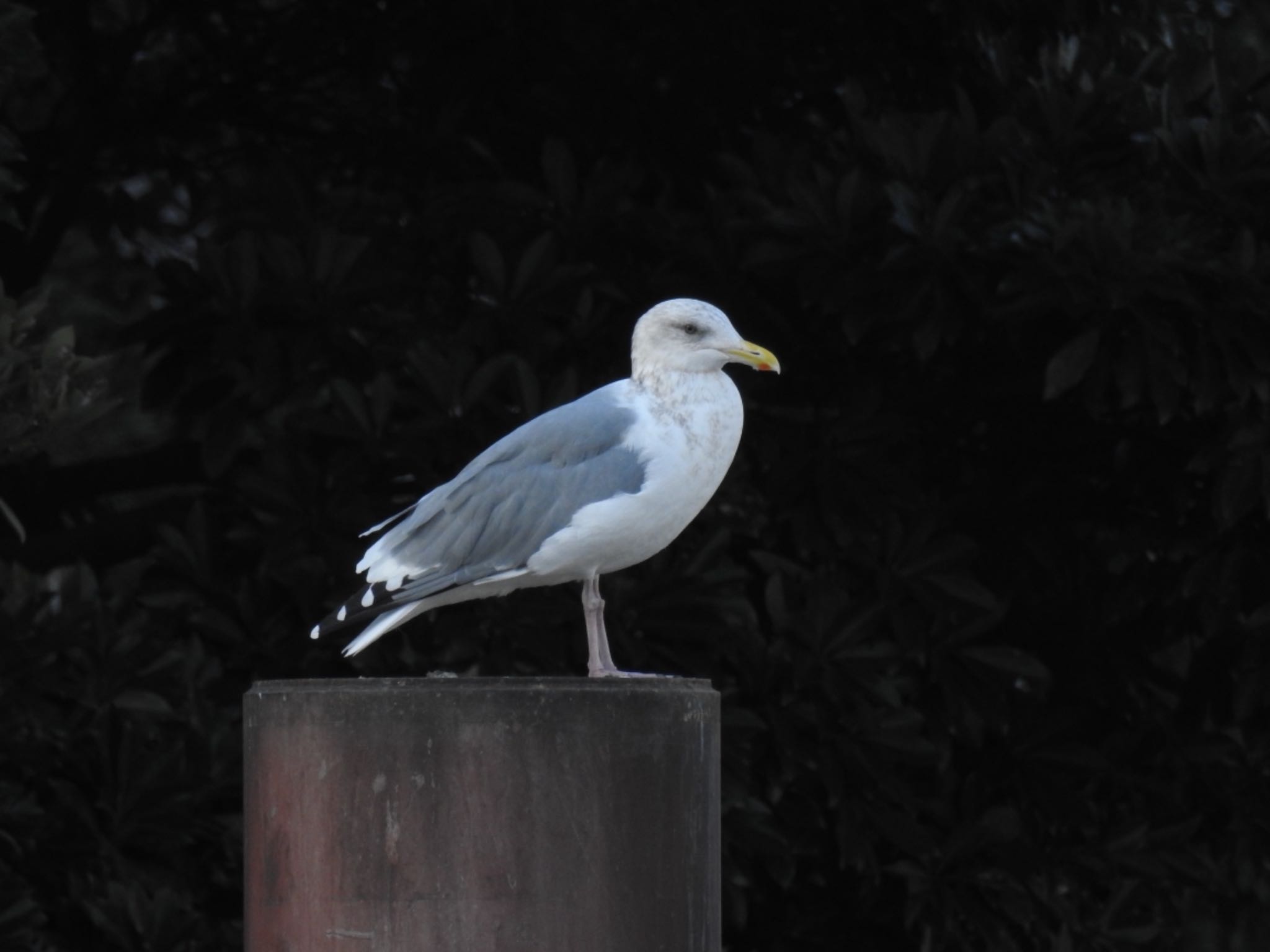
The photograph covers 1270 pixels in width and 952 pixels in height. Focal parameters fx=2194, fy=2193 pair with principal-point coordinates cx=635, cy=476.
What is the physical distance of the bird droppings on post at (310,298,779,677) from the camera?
4617mm

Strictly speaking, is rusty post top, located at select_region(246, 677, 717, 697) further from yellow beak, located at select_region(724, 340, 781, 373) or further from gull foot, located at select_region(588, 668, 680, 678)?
yellow beak, located at select_region(724, 340, 781, 373)

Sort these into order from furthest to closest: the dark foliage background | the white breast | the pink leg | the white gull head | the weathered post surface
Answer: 1. the dark foliage background
2. the white gull head
3. the pink leg
4. the white breast
5. the weathered post surface

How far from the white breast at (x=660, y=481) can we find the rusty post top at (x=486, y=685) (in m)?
0.66

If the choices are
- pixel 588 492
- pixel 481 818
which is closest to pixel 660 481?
pixel 588 492

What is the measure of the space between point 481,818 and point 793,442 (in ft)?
9.08

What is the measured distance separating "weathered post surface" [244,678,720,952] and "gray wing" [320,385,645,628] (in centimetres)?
71

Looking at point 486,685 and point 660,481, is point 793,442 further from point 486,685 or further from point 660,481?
point 486,685

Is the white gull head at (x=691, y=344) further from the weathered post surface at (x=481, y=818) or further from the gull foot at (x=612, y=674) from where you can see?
the weathered post surface at (x=481, y=818)

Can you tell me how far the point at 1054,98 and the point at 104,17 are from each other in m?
3.47

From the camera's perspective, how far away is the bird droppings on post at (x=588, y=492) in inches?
182

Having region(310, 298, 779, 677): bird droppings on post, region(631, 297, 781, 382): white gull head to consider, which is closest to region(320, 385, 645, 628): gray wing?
region(310, 298, 779, 677): bird droppings on post

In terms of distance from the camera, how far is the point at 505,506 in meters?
4.69

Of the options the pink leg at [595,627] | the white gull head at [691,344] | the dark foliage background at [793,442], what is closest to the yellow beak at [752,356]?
the white gull head at [691,344]

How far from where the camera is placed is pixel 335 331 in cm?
636
